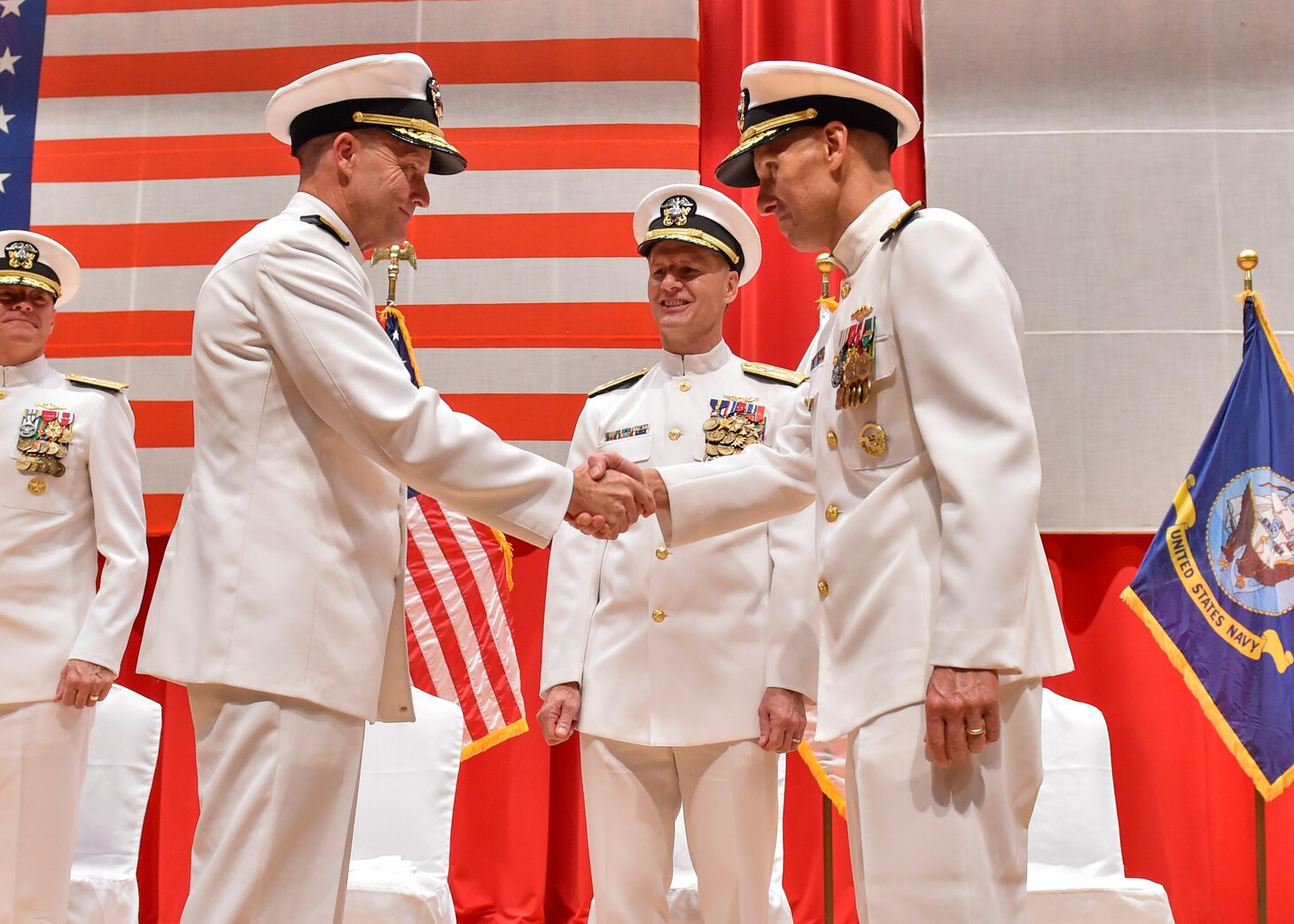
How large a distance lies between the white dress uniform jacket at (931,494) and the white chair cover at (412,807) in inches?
75.1

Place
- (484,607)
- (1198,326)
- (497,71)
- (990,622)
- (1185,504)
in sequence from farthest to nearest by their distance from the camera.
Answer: (497,71) → (1198,326) → (484,607) → (1185,504) → (990,622)

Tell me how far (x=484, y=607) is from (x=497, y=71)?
6.67ft

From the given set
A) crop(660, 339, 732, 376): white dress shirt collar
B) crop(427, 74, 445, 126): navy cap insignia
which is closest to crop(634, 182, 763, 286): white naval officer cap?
crop(660, 339, 732, 376): white dress shirt collar

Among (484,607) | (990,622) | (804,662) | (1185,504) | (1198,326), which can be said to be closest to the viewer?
(990,622)

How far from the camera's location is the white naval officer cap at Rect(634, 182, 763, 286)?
2.74m

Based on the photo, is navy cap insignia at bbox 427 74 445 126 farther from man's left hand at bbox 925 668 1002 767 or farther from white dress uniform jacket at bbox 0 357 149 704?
white dress uniform jacket at bbox 0 357 149 704

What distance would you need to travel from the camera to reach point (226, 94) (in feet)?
15.0

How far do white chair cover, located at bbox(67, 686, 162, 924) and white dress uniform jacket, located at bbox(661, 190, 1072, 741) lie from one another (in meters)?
2.67

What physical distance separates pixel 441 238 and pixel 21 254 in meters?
1.45

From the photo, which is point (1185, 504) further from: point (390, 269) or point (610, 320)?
point (390, 269)

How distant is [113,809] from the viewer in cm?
356

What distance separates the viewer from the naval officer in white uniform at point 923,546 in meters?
1.47

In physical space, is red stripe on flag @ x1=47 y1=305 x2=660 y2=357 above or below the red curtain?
above

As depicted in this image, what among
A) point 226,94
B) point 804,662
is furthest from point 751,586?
point 226,94
